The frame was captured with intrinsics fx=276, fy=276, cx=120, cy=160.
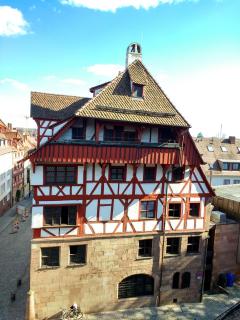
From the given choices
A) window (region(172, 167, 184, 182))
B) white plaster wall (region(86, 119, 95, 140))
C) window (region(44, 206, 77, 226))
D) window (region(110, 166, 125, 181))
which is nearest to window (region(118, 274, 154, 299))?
window (region(44, 206, 77, 226))

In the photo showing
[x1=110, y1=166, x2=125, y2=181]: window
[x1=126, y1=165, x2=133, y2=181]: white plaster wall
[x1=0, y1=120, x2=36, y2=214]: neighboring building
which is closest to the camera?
[x1=110, y1=166, x2=125, y2=181]: window

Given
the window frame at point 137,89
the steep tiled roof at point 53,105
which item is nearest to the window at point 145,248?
the window frame at point 137,89

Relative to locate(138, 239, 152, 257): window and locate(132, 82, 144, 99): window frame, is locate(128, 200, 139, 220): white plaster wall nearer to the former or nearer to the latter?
locate(138, 239, 152, 257): window

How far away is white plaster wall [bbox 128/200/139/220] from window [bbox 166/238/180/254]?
3713mm

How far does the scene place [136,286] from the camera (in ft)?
70.8

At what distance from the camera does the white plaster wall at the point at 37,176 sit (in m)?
18.3

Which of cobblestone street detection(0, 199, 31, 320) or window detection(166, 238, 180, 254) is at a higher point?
window detection(166, 238, 180, 254)

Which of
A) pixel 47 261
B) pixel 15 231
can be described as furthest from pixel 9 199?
pixel 47 261

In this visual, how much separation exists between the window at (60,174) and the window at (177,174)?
7.59 metres

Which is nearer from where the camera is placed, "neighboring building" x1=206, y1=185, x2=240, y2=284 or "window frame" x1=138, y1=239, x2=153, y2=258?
"window frame" x1=138, y1=239, x2=153, y2=258

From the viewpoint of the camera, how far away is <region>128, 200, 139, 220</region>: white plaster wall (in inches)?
804

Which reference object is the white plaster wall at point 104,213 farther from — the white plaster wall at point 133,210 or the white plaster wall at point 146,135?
the white plaster wall at point 146,135

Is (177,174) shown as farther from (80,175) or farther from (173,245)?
(80,175)

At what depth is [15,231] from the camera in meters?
36.7
